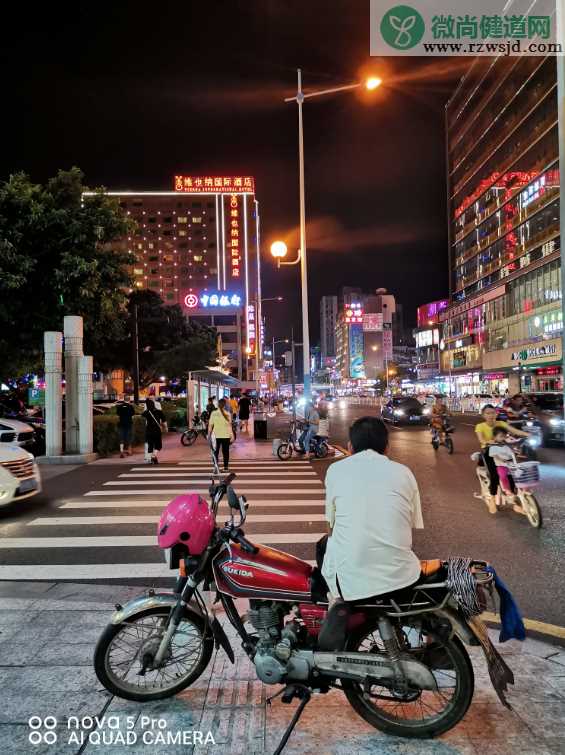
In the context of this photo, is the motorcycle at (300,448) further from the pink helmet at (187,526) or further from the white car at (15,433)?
the pink helmet at (187,526)

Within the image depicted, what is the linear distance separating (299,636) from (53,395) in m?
14.8

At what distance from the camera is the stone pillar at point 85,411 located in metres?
16.6

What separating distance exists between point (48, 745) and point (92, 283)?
1622 centimetres

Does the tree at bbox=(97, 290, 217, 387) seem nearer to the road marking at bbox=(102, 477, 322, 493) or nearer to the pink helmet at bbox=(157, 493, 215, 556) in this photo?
the road marking at bbox=(102, 477, 322, 493)

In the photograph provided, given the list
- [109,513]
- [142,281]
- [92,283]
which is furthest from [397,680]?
[142,281]

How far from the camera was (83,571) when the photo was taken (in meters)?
6.42

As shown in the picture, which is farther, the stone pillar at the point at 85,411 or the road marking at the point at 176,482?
the stone pillar at the point at 85,411

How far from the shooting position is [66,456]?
16047mm

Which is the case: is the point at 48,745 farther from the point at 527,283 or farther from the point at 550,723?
the point at 527,283

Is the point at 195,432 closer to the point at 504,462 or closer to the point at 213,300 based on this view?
the point at 504,462

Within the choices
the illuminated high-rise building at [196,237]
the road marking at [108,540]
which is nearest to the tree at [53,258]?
the road marking at [108,540]

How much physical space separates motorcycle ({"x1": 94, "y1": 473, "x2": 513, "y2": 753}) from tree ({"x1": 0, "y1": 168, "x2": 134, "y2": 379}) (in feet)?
49.0

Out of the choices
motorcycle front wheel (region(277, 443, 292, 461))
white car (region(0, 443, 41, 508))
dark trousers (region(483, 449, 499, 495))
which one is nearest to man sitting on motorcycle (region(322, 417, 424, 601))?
dark trousers (region(483, 449, 499, 495))

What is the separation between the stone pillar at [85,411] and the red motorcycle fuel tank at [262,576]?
46.9ft
